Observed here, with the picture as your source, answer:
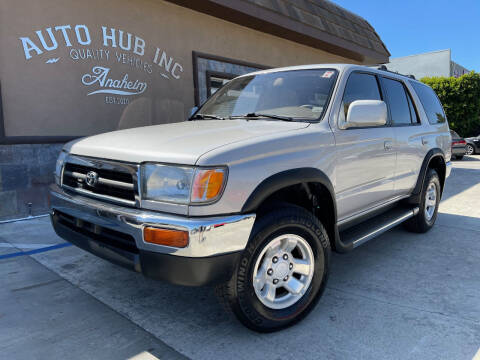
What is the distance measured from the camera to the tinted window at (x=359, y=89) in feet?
10.3

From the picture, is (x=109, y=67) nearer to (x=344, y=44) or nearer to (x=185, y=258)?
(x=185, y=258)

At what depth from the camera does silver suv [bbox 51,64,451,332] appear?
2.04 meters

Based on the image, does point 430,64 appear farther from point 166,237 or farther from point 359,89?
point 166,237

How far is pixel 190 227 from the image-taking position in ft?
6.42

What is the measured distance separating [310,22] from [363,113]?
26.1 ft

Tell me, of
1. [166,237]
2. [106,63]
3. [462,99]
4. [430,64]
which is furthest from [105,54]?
[430,64]

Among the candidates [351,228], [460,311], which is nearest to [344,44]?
[351,228]

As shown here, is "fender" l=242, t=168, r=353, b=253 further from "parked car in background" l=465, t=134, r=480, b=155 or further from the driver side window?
"parked car in background" l=465, t=134, r=480, b=155

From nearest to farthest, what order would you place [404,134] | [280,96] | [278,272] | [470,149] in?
1. [278,272]
2. [280,96]
3. [404,134]
4. [470,149]

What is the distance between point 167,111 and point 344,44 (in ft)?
21.2

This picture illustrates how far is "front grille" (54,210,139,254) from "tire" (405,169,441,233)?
3.50m

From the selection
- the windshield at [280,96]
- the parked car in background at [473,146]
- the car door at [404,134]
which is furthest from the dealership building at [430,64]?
the windshield at [280,96]

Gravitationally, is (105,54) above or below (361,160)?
above

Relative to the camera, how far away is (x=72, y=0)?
20.1 feet
